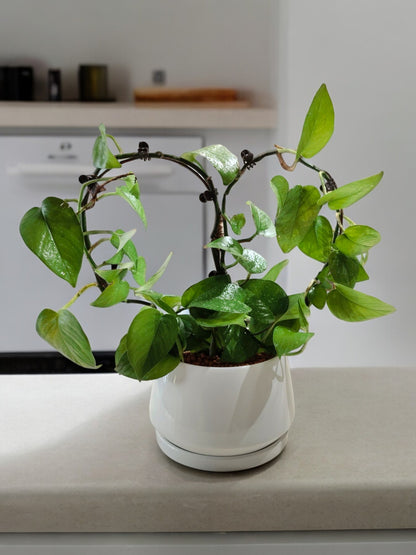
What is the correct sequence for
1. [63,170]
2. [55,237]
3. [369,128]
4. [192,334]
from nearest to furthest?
[55,237] < [192,334] < [369,128] < [63,170]

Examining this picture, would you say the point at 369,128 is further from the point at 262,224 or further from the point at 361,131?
the point at 262,224

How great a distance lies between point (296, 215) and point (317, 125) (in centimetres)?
7

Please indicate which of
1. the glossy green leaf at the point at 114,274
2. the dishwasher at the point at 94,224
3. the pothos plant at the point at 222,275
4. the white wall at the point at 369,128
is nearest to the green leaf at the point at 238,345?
the pothos plant at the point at 222,275

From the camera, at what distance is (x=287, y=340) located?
54 centimetres

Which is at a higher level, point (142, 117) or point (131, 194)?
point (131, 194)

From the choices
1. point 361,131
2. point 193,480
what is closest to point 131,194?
point 193,480

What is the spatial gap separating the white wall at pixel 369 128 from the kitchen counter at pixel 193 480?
1.34 meters

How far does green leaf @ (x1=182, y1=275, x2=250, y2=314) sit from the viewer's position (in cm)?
53

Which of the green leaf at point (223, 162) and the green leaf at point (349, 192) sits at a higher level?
the green leaf at point (223, 162)

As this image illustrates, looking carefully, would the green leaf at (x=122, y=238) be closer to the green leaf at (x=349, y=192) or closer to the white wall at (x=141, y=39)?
the green leaf at (x=349, y=192)

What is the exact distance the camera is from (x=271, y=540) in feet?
1.88

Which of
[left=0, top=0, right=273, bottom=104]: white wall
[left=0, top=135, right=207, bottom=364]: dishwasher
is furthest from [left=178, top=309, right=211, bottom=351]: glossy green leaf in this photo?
[left=0, top=0, right=273, bottom=104]: white wall

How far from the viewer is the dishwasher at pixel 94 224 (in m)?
2.48

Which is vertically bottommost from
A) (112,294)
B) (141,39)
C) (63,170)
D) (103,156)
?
(63,170)
